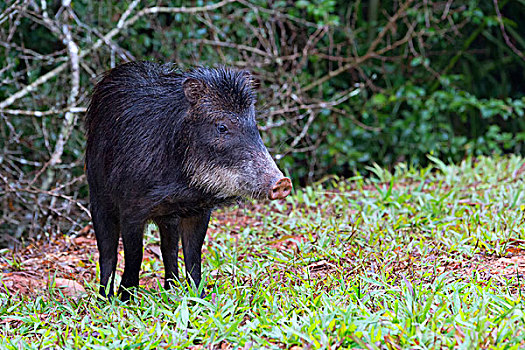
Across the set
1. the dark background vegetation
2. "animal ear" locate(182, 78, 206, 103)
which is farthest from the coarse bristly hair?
the dark background vegetation

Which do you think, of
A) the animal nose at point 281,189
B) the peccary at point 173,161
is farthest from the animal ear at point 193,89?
the animal nose at point 281,189

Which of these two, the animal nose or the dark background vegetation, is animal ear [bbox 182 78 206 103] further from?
the dark background vegetation

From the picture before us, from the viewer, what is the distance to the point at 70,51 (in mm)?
5863

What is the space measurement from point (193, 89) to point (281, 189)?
0.79m

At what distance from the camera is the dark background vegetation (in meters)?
6.68

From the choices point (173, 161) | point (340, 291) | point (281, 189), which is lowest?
point (340, 291)

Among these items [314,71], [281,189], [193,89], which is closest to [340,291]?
[281,189]

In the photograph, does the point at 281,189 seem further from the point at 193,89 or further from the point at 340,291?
the point at 193,89

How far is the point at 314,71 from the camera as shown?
8.71 meters

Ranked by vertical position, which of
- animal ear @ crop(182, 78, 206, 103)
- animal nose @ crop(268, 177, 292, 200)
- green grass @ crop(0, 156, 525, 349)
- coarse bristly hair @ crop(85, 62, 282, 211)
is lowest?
green grass @ crop(0, 156, 525, 349)

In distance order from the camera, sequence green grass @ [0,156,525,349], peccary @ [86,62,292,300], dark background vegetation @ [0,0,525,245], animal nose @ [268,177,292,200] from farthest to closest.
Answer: dark background vegetation @ [0,0,525,245] → peccary @ [86,62,292,300] → animal nose @ [268,177,292,200] → green grass @ [0,156,525,349]

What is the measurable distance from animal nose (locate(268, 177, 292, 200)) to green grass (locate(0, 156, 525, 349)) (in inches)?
21.1

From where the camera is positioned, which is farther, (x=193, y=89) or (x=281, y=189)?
(x=193, y=89)

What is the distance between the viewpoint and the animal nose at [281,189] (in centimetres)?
322
